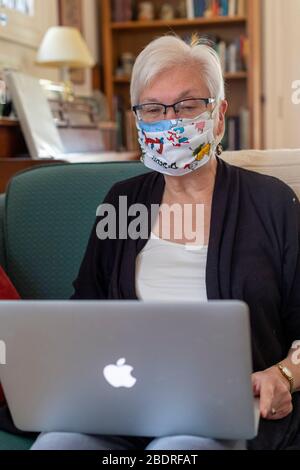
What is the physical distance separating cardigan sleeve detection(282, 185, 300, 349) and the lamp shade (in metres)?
2.56

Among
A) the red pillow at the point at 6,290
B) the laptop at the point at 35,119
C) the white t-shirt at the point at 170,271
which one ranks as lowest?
the red pillow at the point at 6,290

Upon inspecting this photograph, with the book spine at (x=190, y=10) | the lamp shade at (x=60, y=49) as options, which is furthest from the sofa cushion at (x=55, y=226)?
the book spine at (x=190, y=10)

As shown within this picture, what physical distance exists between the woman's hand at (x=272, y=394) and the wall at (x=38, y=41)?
103 inches

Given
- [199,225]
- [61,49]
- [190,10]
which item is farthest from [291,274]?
[190,10]

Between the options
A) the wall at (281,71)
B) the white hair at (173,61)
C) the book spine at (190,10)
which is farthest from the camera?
the book spine at (190,10)

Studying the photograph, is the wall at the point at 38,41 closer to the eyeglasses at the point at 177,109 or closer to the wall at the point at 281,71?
the wall at the point at 281,71

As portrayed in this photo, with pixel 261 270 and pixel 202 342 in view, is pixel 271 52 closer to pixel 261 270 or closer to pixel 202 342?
pixel 261 270

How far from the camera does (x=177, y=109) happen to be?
1.36 meters

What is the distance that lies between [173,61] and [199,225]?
332 mm

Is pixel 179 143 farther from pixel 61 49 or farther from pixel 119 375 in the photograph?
pixel 61 49

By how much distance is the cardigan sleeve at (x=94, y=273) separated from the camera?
140cm

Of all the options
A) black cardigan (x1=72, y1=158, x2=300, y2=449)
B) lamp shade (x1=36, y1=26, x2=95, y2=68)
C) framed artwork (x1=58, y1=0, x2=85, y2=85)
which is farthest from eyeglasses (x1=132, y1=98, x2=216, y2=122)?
framed artwork (x1=58, y1=0, x2=85, y2=85)
